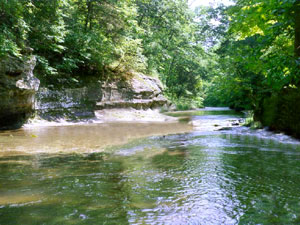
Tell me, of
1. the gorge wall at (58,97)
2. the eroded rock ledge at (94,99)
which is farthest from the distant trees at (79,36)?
the eroded rock ledge at (94,99)

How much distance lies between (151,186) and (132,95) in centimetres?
1523

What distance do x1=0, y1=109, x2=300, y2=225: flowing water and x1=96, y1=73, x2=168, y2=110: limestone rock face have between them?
10.7 metres

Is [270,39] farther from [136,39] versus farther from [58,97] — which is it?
[136,39]

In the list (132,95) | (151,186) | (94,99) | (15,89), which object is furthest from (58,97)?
(151,186)

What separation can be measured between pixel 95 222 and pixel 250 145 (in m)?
5.43

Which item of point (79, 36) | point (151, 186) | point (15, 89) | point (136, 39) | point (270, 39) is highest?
point (136, 39)

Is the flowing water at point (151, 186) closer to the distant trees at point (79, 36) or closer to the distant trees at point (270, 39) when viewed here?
the distant trees at point (270, 39)

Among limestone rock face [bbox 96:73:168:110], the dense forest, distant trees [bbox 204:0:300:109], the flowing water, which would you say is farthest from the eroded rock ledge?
the flowing water

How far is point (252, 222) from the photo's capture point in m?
2.42

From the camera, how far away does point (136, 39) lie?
18328 mm

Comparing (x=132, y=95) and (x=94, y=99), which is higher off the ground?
(x=132, y=95)

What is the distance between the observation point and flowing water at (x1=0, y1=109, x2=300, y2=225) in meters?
2.59

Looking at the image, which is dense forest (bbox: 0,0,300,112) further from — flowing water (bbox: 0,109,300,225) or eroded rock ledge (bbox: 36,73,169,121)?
flowing water (bbox: 0,109,300,225)

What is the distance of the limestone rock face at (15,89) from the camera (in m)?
10.4
